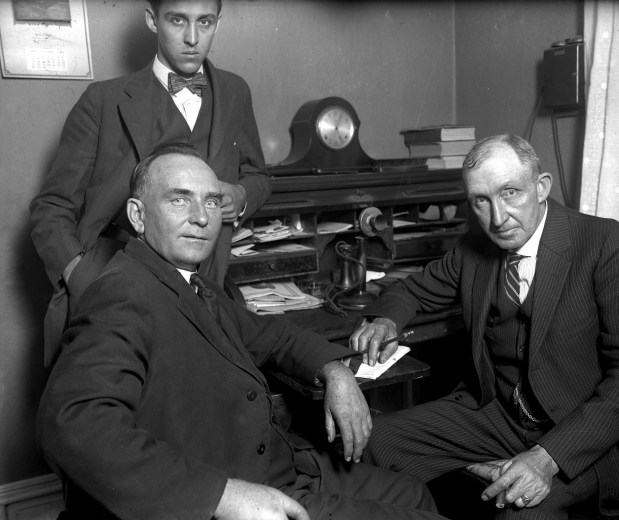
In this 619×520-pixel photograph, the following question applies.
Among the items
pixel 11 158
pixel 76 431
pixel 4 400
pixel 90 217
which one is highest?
pixel 11 158

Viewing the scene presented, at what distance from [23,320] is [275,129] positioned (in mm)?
1534

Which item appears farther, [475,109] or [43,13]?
[475,109]

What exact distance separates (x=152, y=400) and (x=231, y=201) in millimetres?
1019

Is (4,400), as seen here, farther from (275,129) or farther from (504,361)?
(504,361)

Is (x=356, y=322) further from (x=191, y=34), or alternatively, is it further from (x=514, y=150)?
(x=191, y=34)

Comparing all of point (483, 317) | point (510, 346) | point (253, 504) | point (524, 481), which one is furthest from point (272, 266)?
point (253, 504)

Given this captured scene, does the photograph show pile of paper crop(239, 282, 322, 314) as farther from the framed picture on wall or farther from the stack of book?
the framed picture on wall

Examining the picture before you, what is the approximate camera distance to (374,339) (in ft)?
7.38

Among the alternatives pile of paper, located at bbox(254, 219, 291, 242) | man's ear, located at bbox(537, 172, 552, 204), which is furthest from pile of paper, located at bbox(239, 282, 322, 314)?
man's ear, located at bbox(537, 172, 552, 204)

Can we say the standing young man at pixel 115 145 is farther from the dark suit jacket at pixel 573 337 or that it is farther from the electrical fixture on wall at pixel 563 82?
the electrical fixture on wall at pixel 563 82

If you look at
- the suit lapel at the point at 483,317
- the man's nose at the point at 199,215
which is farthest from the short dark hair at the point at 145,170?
the suit lapel at the point at 483,317

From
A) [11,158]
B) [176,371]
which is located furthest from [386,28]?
[176,371]

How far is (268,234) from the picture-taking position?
2.91 m

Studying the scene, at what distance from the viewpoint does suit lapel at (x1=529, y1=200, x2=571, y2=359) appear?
2119 mm
